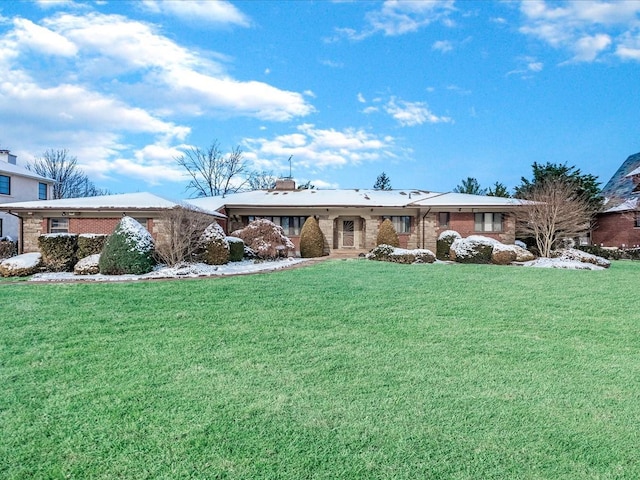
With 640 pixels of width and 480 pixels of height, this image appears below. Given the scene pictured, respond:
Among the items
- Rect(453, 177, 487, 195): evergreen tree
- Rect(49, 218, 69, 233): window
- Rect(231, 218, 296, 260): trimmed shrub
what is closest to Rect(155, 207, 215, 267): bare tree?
Rect(231, 218, 296, 260): trimmed shrub

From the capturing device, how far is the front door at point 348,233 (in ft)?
78.5

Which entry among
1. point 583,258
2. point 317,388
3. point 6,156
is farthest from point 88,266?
point 6,156

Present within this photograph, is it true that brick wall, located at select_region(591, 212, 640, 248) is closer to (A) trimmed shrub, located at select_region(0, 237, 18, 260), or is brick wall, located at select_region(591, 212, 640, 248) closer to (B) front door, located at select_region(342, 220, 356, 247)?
(B) front door, located at select_region(342, 220, 356, 247)

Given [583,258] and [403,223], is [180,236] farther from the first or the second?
[583,258]

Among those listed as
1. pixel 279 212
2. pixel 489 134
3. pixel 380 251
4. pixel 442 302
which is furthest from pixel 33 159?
pixel 442 302

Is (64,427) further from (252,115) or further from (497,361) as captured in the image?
(252,115)

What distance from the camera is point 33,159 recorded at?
4603cm

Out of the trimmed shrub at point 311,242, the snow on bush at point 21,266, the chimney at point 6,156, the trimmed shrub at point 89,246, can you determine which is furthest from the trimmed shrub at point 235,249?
the chimney at point 6,156

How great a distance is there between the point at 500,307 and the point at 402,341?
10.9 feet

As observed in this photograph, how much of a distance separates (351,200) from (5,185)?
24513 millimetres

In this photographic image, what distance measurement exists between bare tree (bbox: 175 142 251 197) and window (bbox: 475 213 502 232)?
27.7m

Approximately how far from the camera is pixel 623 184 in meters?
33.5

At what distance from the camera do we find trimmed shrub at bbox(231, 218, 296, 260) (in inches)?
713

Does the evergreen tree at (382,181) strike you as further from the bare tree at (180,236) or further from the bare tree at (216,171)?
the bare tree at (180,236)
